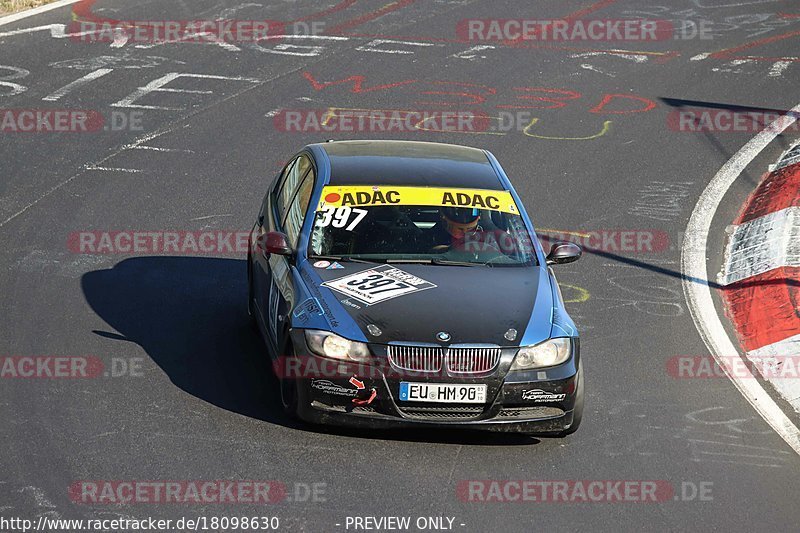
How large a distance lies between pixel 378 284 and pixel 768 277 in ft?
15.6

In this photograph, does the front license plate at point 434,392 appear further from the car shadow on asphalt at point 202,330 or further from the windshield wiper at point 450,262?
the windshield wiper at point 450,262

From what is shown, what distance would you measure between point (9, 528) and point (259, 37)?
16.0 metres

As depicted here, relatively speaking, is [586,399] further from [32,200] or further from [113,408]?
[32,200]

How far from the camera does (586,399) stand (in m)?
9.08

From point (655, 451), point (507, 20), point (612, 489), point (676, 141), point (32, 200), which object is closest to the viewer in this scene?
point (612, 489)

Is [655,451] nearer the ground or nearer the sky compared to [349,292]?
nearer the ground

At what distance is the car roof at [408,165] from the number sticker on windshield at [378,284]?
1033mm

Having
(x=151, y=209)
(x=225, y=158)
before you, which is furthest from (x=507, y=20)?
(x=151, y=209)

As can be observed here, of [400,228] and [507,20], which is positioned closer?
[400,228]

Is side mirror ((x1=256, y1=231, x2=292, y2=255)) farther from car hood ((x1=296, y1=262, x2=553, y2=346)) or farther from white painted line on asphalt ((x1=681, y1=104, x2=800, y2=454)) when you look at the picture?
white painted line on asphalt ((x1=681, y1=104, x2=800, y2=454))

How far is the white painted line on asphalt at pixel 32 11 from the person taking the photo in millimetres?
21844

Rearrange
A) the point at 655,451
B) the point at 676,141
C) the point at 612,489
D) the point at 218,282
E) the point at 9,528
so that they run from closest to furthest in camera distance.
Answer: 1. the point at 9,528
2. the point at 612,489
3. the point at 655,451
4. the point at 218,282
5. the point at 676,141

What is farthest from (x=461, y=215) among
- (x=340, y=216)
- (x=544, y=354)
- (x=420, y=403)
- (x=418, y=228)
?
(x=420, y=403)

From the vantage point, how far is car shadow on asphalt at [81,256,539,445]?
333 inches
